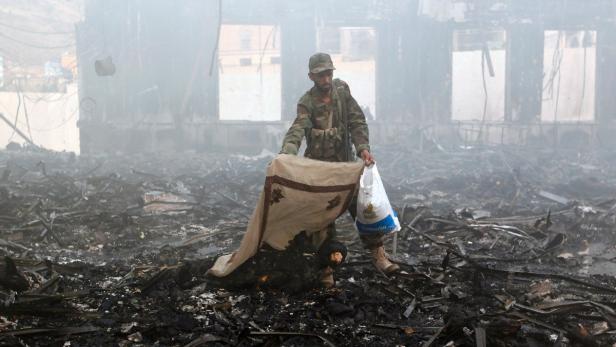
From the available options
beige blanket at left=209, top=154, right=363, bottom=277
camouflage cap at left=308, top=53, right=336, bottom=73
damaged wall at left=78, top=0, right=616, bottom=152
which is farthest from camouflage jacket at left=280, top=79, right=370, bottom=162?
damaged wall at left=78, top=0, right=616, bottom=152

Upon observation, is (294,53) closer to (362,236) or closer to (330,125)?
(330,125)

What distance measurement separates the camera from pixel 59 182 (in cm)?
1162

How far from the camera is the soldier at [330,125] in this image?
5.41m

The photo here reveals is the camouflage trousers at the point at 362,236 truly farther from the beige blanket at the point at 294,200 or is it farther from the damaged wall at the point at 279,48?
the damaged wall at the point at 279,48

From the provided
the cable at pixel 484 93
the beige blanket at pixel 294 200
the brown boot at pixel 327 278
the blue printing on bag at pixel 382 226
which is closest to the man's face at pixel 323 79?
the beige blanket at pixel 294 200

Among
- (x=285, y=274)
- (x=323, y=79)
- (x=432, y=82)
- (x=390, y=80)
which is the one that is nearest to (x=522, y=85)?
(x=432, y=82)

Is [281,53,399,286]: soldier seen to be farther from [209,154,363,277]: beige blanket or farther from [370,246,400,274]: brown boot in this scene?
[209,154,363,277]: beige blanket

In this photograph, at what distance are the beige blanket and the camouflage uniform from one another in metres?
0.59

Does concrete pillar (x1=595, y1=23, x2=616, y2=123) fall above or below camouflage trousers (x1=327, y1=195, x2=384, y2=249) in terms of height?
above

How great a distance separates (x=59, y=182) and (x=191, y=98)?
7.86m

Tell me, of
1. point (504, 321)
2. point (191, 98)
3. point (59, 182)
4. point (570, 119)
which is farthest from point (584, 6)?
point (504, 321)

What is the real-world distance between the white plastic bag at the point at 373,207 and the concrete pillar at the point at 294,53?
13.9m

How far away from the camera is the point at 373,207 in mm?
5113

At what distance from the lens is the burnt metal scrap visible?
162 inches
